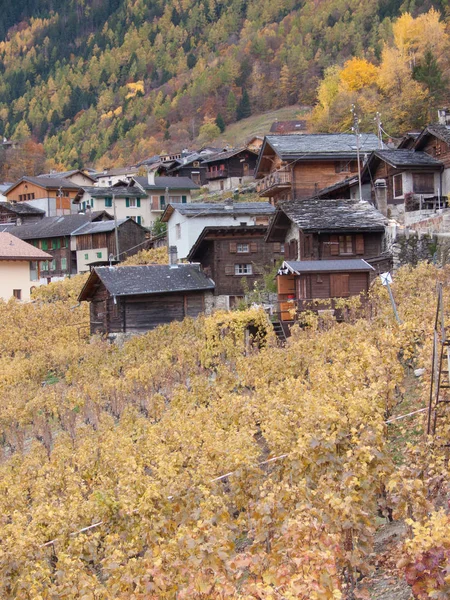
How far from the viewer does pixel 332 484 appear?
12.2 metres

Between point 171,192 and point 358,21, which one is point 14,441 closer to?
point 171,192

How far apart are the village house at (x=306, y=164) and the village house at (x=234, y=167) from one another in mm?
31832

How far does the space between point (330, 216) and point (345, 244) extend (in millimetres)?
1598

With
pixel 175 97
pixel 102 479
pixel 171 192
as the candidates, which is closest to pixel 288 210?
pixel 102 479

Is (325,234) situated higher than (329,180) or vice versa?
(329,180)

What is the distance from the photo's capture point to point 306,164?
174 ft

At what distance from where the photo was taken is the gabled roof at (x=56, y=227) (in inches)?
2891

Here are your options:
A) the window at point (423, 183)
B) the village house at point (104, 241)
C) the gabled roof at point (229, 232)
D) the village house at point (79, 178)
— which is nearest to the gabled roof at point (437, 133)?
the window at point (423, 183)

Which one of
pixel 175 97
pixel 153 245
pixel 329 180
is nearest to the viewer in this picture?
pixel 329 180

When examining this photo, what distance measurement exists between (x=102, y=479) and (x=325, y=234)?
24.7m

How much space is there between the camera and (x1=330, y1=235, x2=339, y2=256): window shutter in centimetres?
3875

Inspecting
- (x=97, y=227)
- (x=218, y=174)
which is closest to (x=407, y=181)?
(x=97, y=227)

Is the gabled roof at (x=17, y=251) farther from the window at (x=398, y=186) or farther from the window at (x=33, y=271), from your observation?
the window at (x=398, y=186)

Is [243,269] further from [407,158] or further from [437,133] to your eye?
[437,133]
